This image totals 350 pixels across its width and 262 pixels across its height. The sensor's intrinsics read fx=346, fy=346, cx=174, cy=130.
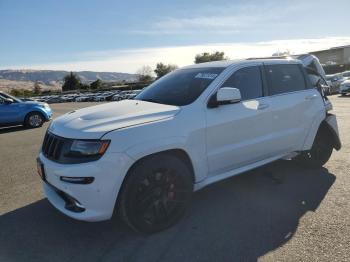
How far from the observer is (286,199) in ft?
14.6

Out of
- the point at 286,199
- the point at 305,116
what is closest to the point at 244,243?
the point at 286,199

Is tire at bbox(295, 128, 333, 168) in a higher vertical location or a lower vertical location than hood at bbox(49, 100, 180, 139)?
lower

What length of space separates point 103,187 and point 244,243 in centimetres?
147

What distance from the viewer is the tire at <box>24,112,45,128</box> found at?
527 inches

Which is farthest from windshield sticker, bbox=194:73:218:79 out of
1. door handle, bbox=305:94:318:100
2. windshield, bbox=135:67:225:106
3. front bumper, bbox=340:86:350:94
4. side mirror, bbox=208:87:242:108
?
front bumper, bbox=340:86:350:94

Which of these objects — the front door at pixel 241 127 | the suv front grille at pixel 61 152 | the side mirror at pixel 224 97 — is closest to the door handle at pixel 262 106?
the front door at pixel 241 127

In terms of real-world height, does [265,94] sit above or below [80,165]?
above

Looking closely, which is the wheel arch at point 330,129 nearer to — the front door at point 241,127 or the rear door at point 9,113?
the front door at point 241,127

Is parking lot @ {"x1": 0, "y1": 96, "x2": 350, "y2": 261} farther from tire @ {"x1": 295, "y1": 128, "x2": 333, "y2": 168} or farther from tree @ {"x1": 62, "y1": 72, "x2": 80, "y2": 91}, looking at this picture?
tree @ {"x1": 62, "y1": 72, "x2": 80, "y2": 91}

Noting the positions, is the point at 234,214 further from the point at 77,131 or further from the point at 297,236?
the point at 77,131

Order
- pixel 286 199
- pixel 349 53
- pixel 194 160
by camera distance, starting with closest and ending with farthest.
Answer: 1. pixel 194 160
2. pixel 286 199
3. pixel 349 53

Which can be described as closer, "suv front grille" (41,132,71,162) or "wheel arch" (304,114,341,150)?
"suv front grille" (41,132,71,162)

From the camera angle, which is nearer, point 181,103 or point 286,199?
point 181,103

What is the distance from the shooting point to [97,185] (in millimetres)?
3236
